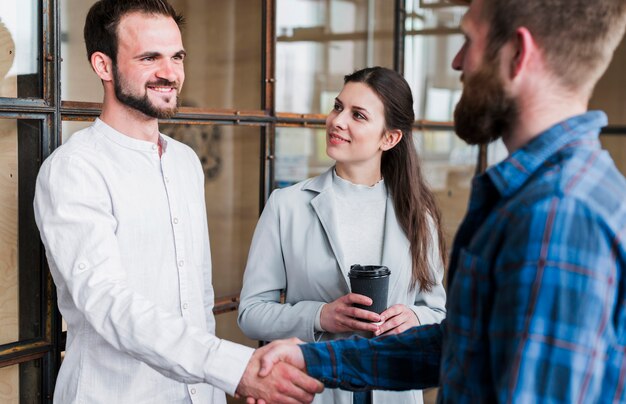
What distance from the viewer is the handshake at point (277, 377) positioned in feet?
5.70

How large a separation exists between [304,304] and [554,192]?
3.79 ft

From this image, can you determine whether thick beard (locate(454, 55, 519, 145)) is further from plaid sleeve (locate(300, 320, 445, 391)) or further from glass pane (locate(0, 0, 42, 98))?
glass pane (locate(0, 0, 42, 98))

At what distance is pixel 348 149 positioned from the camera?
2.26 m

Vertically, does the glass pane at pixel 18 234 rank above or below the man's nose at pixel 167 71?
below

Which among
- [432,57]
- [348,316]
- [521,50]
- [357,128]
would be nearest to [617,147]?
[432,57]

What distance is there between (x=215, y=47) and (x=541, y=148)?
3990mm

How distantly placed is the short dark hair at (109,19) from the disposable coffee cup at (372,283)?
84 cm

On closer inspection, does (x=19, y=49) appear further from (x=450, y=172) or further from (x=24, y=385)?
(x=450, y=172)

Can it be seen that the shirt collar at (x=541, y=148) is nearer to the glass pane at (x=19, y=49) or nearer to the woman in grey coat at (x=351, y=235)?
the woman in grey coat at (x=351, y=235)

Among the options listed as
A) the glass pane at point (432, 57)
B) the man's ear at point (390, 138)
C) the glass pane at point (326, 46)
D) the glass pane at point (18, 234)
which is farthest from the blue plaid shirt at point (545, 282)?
the glass pane at point (432, 57)

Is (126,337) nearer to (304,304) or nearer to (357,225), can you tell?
(304,304)

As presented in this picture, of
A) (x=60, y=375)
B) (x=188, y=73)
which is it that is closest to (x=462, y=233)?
(x=60, y=375)

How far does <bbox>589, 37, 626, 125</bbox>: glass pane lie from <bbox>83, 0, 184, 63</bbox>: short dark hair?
14.9 ft

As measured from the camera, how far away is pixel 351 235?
221 centimetres
